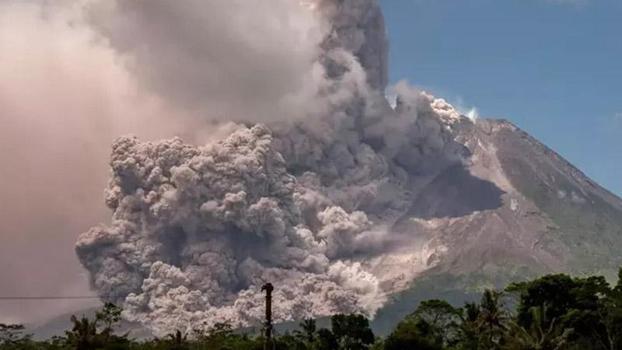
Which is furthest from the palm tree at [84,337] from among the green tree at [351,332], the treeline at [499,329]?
the green tree at [351,332]

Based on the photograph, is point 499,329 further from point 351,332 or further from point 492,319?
point 351,332

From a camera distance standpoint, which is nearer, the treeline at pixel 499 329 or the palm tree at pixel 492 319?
the treeline at pixel 499 329

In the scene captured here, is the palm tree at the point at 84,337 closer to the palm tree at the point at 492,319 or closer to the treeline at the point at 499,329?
the treeline at the point at 499,329

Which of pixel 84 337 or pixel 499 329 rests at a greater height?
pixel 84 337

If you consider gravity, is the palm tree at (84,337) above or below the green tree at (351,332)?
below

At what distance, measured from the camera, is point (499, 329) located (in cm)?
8269

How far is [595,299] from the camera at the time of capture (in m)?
82.9

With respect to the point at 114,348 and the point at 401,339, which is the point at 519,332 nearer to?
the point at 401,339

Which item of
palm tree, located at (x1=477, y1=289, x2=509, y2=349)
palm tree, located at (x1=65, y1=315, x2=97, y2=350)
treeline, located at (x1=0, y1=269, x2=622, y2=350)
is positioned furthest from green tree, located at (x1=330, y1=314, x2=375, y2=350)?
palm tree, located at (x1=65, y1=315, x2=97, y2=350)

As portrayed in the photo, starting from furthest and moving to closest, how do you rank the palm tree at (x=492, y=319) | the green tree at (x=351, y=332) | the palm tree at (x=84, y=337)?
1. the green tree at (x=351, y=332)
2. the palm tree at (x=492, y=319)
3. the palm tree at (x=84, y=337)

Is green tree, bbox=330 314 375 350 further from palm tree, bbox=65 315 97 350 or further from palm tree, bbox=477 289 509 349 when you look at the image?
palm tree, bbox=65 315 97 350

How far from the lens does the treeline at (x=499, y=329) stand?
7338 centimetres

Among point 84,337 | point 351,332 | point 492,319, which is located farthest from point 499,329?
point 84,337

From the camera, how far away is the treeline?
7338 cm
